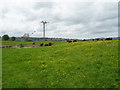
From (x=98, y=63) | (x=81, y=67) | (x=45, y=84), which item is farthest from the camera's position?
(x=98, y=63)

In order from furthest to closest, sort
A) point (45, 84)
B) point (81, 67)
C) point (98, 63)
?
point (98, 63), point (81, 67), point (45, 84)

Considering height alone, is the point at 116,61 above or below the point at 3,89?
above

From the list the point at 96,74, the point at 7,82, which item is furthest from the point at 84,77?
the point at 7,82

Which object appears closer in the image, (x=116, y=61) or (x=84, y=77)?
(x=84, y=77)

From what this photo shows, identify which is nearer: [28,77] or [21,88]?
[21,88]

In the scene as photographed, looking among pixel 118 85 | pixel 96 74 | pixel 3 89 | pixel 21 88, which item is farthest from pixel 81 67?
pixel 3 89

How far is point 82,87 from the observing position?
9242 millimetres

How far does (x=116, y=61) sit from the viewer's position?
14883mm

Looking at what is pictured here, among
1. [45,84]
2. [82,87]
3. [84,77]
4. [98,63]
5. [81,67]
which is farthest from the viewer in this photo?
[98,63]

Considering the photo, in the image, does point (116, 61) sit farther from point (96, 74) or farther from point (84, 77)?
point (84, 77)

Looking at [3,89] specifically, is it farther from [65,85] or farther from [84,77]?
[84,77]

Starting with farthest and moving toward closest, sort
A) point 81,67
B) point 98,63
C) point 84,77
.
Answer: point 98,63 → point 81,67 → point 84,77

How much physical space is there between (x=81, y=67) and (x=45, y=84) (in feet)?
14.3

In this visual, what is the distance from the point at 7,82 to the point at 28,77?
5.12 feet
